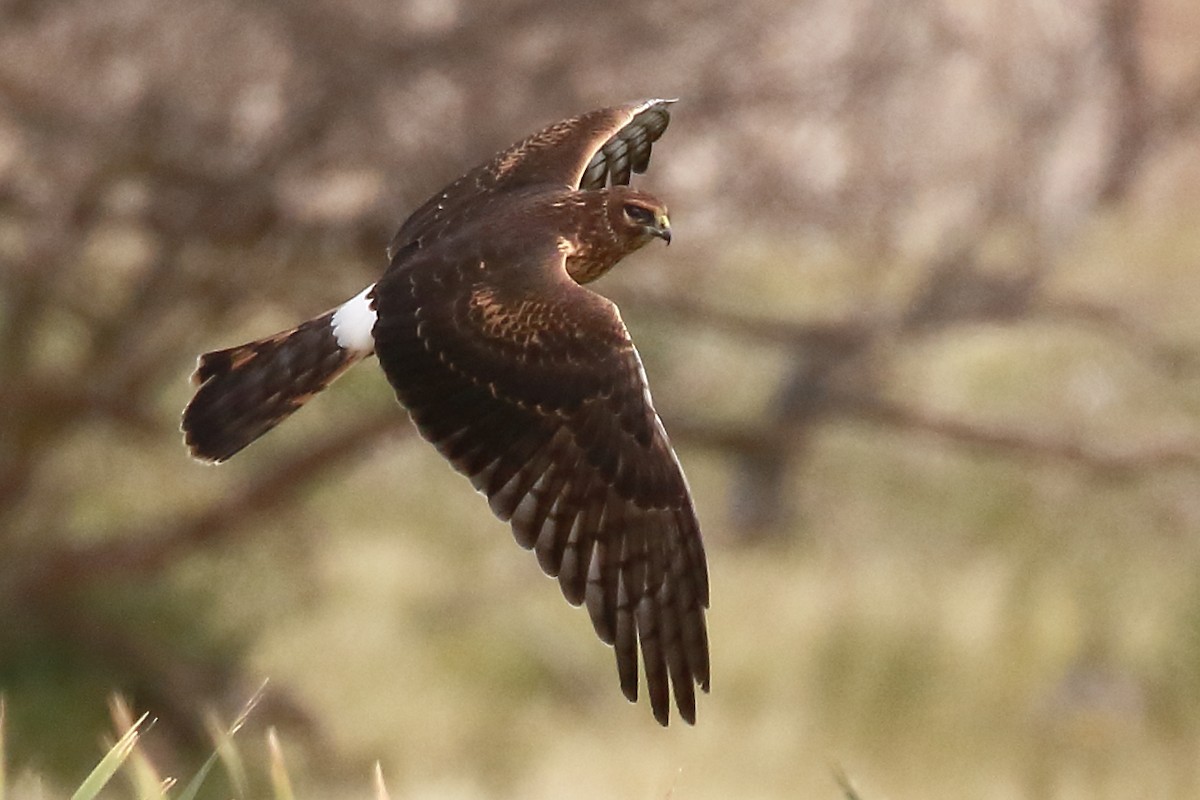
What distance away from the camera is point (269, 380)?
4.31m

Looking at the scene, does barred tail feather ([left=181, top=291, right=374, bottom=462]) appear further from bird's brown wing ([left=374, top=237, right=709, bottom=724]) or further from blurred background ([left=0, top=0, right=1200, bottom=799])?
blurred background ([left=0, top=0, right=1200, bottom=799])

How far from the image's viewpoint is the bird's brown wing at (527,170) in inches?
183

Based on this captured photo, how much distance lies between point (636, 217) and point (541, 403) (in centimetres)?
70

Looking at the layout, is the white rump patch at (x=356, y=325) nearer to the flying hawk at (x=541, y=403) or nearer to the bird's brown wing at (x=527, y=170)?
the flying hawk at (x=541, y=403)

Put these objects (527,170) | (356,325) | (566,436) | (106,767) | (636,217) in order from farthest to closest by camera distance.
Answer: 1. (527,170)
2. (636,217)
3. (356,325)
4. (566,436)
5. (106,767)

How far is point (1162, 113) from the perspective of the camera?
1159 cm

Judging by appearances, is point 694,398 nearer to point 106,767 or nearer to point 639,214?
point 639,214

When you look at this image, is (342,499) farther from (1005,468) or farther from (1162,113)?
(1162,113)

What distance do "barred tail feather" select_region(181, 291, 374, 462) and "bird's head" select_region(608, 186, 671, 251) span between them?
1.90 ft

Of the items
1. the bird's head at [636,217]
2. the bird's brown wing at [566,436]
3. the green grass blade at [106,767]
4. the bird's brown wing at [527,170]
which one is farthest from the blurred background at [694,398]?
the green grass blade at [106,767]

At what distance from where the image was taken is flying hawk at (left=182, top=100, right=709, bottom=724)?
3.75 m

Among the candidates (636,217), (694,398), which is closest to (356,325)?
(636,217)

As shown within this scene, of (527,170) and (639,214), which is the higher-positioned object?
(527,170)

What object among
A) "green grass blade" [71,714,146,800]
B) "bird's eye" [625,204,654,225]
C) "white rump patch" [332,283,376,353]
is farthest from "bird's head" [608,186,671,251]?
"green grass blade" [71,714,146,800]
